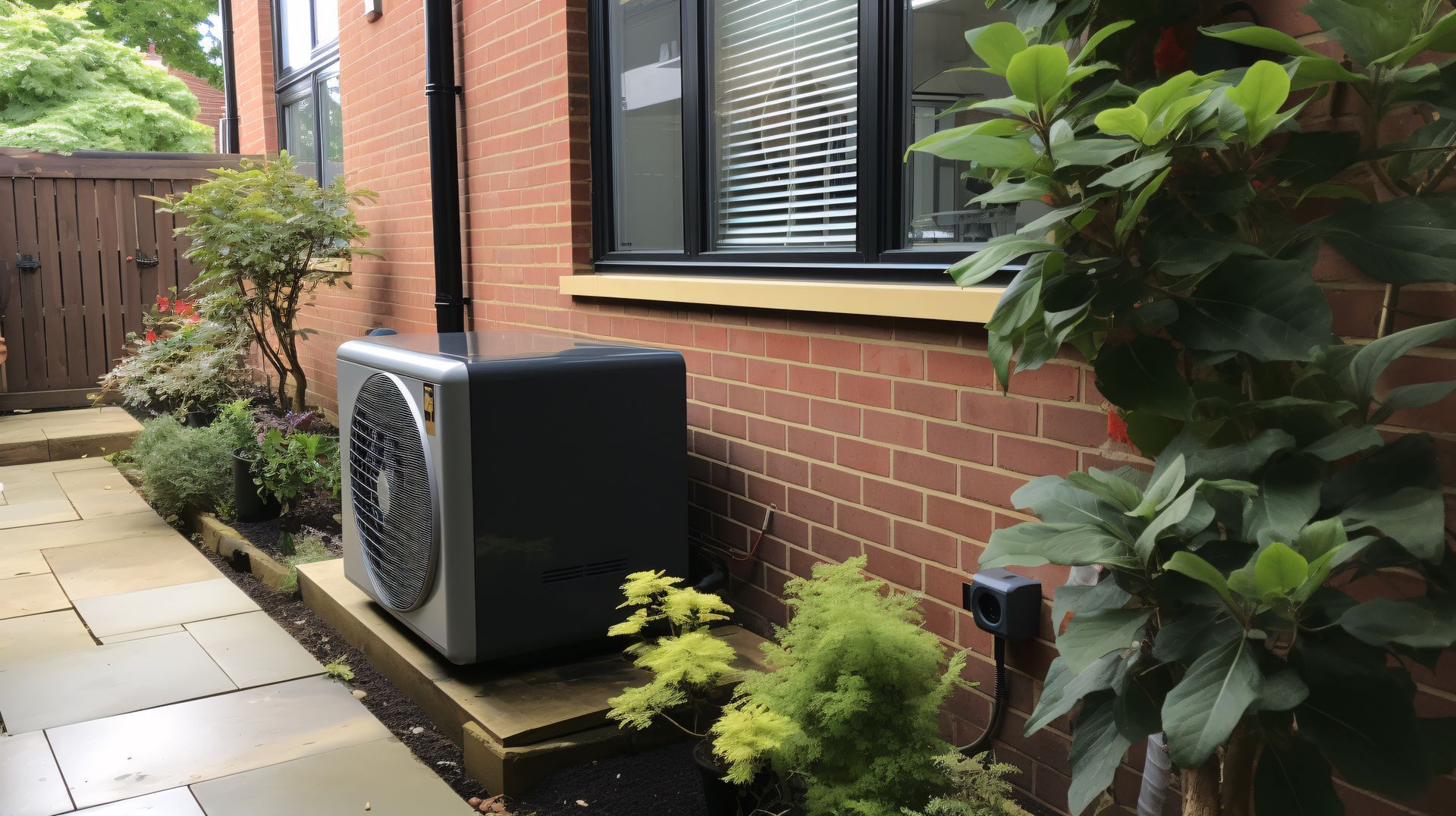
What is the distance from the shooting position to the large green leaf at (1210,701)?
1.11m

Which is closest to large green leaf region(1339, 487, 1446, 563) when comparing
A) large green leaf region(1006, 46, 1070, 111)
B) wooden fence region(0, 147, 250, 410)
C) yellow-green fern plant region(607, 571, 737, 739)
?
large green leaf region(1006, 46, 1070, 111)

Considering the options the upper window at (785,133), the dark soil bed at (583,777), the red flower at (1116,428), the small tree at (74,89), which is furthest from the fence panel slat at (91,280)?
the small tree at (74,89)

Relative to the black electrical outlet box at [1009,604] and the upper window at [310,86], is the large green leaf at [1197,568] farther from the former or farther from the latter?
the upper window at [310,86]

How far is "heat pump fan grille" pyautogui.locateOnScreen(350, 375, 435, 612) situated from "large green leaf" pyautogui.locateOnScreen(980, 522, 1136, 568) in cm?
177

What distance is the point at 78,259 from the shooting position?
8945 millimetres

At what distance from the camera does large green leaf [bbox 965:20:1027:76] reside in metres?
1.40

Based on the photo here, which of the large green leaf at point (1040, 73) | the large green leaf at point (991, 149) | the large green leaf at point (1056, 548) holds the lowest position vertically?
the large green leaf at point (1056, 548)

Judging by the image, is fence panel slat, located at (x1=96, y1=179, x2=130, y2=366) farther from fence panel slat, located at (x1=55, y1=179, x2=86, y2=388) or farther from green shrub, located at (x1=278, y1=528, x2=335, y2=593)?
green shrub, located at (x1=278, y1=528, x2=335, y2=593)

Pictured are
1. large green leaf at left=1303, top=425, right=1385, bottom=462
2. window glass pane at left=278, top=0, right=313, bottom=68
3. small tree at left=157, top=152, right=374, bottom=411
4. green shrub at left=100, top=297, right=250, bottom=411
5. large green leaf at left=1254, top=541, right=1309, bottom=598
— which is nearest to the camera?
large green leaf at left=1254, top=541, right=1309, bottom=598

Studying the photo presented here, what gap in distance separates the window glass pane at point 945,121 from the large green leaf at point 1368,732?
143 centimetres

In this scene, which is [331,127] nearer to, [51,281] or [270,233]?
[270,233]

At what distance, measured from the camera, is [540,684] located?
9.37ft

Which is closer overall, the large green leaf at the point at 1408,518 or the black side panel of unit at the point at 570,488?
the large green leaf at the point at 1408,518

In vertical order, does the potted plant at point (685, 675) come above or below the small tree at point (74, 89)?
below
